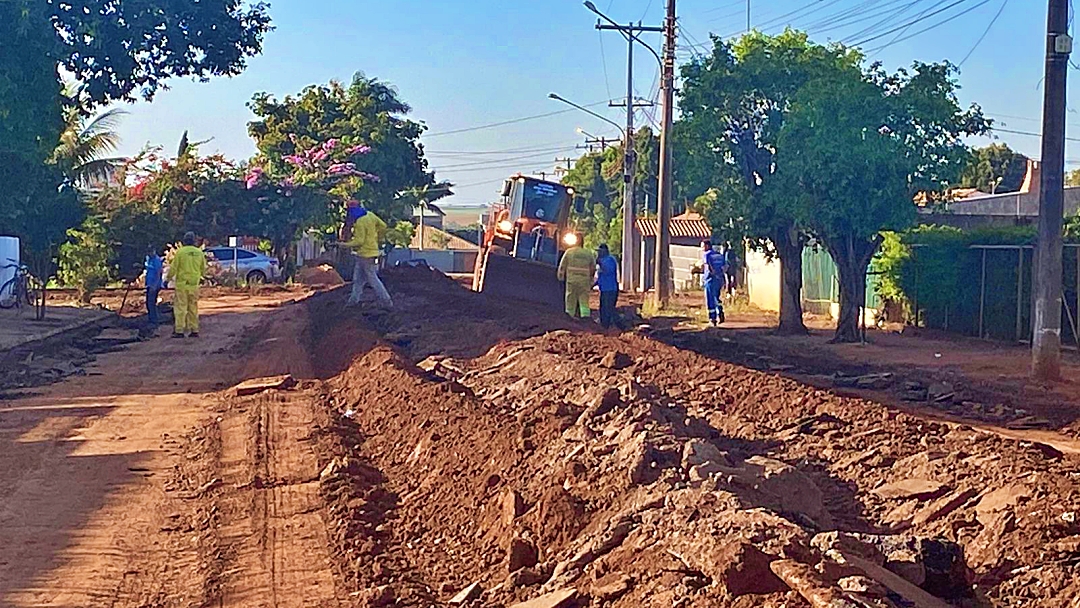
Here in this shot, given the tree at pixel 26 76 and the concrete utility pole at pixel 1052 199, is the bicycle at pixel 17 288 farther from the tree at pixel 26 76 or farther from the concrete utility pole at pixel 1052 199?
the concrete utility pole at pixel 1052 199

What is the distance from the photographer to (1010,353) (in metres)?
23.5

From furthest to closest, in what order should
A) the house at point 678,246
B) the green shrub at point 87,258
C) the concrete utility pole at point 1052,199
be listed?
the house at point 678,246 < the green shrub at point 87,258 < the concrete utility pole at point 1052,199

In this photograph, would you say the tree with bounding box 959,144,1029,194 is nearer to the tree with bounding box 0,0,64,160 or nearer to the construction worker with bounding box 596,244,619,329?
the construction worker with bounding box 596,244,619,329

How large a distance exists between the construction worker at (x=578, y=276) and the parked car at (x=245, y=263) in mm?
23326

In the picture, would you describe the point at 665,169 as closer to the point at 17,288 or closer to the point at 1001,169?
the point at 17,288

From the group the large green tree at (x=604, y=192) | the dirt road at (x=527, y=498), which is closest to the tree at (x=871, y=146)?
the dirt road at (x=527, y=498)

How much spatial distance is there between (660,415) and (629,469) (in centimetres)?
212

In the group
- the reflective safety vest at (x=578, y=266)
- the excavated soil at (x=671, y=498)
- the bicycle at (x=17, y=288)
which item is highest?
the reflective safety vest at (x=578, y=266)

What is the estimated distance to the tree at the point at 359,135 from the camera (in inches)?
2431

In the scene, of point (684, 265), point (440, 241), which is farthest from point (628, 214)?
point (440, 241)

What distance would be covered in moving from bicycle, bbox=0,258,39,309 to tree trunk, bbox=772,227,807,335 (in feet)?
50.4

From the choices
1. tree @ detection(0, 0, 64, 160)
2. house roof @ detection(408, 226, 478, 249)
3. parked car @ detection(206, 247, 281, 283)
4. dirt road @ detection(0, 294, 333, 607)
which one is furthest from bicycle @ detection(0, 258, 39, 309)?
house roof @ detection(408, 226, 478, 249)

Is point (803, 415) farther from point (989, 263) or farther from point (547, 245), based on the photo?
point (547, 245)

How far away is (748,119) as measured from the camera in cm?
2850
